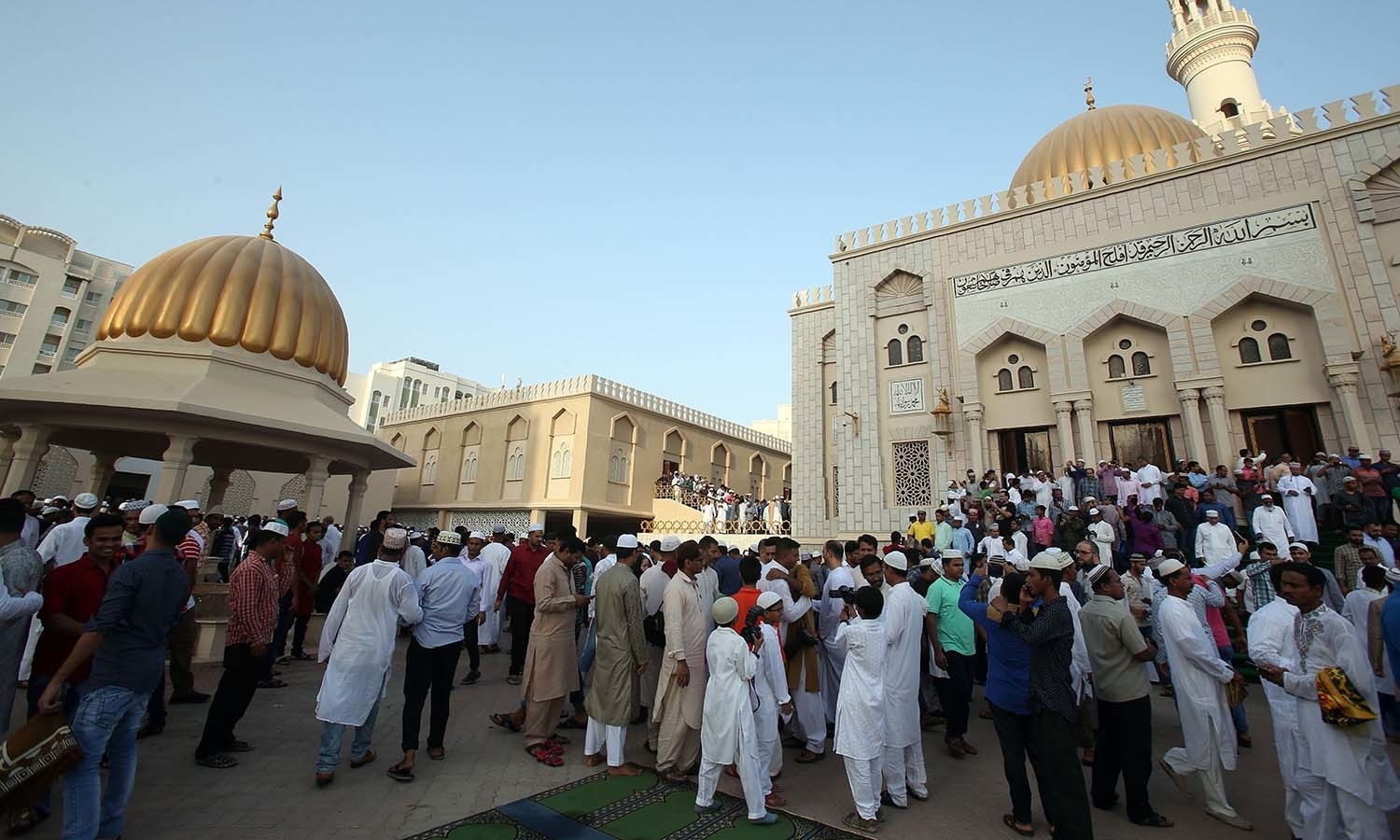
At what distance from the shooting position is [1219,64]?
18906 mm

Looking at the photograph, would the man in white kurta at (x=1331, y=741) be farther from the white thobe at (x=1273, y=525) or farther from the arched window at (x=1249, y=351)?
the arched window at (x=1249, y=351)

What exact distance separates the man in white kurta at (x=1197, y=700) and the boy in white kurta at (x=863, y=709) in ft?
6.01

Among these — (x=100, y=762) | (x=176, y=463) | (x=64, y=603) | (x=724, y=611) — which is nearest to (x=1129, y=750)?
(x=724, y=611)

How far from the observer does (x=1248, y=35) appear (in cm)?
1880

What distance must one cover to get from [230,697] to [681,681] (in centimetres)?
295

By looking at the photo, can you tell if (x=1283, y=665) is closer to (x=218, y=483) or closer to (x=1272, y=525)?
(x=1272, y=525)

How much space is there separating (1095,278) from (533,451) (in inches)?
660

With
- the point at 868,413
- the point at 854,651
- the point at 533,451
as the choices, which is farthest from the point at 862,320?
the point at 854,651

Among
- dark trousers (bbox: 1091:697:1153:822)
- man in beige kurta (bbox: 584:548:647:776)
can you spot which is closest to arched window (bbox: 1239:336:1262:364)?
dark trousers (bbox: 1091:697:1153:822)

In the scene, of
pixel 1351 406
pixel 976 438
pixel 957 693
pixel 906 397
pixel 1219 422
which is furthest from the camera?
pixel 906 397

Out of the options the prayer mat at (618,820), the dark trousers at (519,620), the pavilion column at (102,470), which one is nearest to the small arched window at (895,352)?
the dark trousers at (519,620)

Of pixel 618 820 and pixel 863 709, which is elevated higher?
pixel 863 709

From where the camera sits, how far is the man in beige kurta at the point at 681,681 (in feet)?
13.3

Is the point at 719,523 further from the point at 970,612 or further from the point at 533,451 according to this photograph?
the point at 970,612
